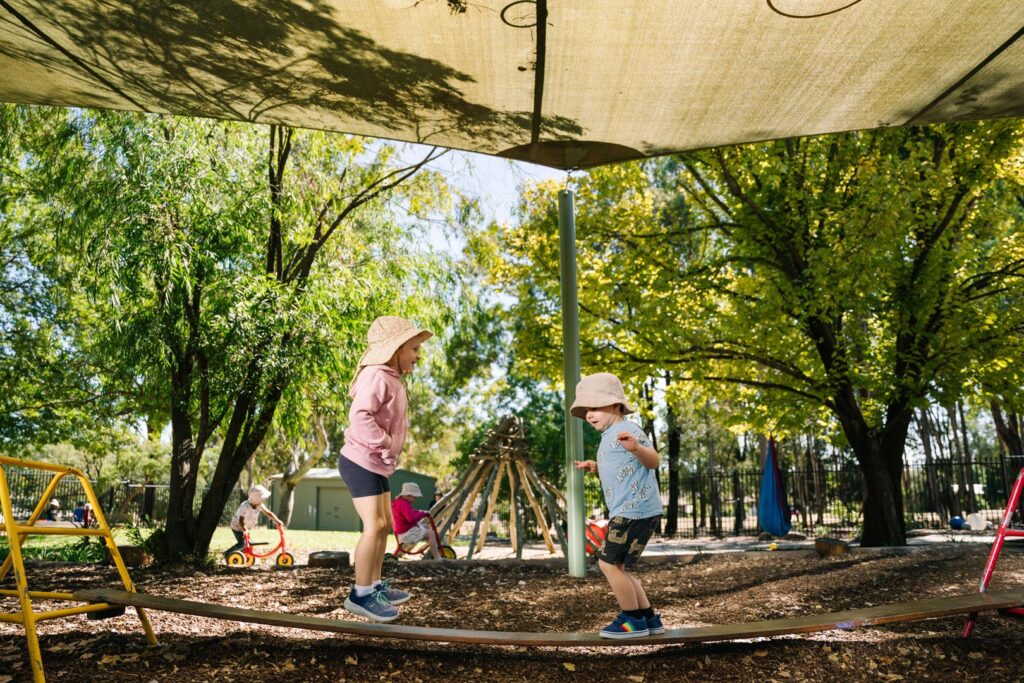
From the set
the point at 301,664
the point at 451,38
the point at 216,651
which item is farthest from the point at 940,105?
the point at 216,651

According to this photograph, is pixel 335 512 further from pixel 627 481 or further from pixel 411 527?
pixel 627 481

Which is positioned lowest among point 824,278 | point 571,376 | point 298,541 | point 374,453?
point 298,541

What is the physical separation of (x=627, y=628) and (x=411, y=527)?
747 cm

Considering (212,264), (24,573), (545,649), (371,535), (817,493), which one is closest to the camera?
(24,573)

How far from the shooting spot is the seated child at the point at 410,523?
10633mm

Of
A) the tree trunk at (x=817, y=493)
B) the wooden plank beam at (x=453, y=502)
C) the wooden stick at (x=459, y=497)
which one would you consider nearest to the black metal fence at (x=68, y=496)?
the wooden plank beam at (x=453, y=502)

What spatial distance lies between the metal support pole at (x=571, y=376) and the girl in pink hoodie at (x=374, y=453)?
3387 mm

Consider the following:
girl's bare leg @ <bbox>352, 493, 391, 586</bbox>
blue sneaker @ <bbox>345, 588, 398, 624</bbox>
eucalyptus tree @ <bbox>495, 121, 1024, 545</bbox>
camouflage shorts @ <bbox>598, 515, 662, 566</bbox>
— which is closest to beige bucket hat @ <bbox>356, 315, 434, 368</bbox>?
girl's bare leg @ <bbox>352, 493, 391, 586</bbox>

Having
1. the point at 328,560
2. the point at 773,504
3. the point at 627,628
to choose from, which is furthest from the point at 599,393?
the point at 773,504

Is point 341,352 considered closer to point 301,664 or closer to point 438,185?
point 438,185

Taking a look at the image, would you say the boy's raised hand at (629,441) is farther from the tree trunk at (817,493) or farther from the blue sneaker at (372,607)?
the tree trunk at (817,493)

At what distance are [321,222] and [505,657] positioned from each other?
7.14 metres

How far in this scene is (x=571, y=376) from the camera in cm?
726

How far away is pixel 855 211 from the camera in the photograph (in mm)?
8781
